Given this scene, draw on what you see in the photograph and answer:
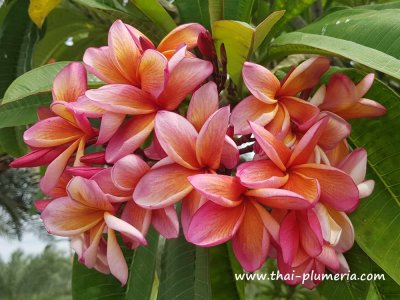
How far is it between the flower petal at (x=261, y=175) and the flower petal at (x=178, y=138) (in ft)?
0.17

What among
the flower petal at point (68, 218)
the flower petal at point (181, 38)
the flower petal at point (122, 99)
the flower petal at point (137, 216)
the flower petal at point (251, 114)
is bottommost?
the flower petal at point (68, 218)

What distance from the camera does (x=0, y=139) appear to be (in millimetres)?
1153

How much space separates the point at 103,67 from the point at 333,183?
11.0 inches

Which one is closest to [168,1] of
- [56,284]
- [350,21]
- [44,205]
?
[350,21]

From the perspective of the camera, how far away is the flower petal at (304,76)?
2.02ft

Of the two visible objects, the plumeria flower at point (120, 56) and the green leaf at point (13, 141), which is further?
the green leaf at point (13, 141)

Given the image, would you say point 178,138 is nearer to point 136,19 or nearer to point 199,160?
point 199,160

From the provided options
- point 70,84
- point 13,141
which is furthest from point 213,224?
point 13,141

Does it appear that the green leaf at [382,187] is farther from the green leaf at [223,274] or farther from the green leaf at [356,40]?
the green leaf at [223,274]

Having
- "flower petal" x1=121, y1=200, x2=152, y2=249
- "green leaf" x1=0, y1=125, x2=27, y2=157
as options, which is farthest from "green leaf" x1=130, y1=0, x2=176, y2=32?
"green leaf" x1=0, y1=125, x2=27, y2=157

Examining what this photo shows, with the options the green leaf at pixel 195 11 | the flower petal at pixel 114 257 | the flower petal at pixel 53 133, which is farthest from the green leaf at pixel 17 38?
the flower petal at pixel 114 257

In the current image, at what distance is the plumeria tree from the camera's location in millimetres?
547

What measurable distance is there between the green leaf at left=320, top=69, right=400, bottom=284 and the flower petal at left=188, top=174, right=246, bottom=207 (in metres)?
0.26

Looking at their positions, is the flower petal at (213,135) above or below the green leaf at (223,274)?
above
